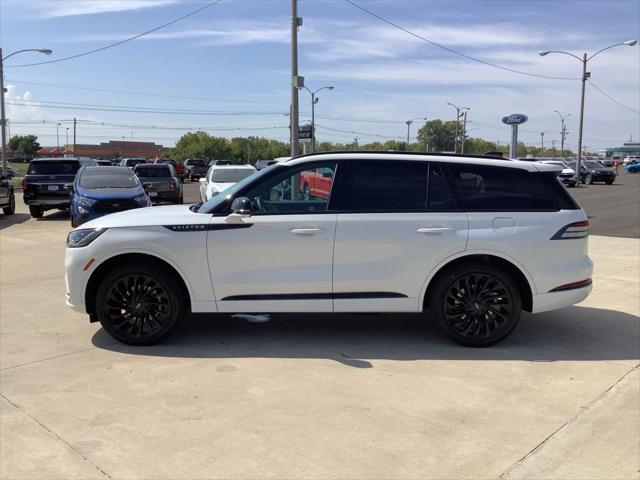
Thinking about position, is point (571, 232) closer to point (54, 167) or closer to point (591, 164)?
point (54, 167)

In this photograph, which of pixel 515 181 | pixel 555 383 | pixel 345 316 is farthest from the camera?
pixel 345 316

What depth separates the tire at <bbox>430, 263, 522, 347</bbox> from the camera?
17.5 ft

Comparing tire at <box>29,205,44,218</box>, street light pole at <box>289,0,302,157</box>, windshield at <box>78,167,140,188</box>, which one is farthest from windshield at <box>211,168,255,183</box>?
tire at <box>29,205,44,218</box>

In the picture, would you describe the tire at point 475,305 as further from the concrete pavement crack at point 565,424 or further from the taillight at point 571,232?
the concrete pavement crack at point 565,424

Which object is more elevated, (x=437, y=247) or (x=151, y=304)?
(x=437, y=247)

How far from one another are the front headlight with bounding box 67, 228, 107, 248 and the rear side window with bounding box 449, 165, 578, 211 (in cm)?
325

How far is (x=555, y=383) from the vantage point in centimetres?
461

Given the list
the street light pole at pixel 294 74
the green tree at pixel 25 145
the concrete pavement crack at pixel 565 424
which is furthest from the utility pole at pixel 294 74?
the green tree at pixel 25 145

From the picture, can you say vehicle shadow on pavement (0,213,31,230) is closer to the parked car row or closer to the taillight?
the parked car row

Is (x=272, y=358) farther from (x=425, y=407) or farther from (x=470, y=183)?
(x=470, y=183)

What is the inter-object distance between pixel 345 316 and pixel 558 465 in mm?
3290

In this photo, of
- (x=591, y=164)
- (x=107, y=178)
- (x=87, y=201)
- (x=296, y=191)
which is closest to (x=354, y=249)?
(x=296, y=191)

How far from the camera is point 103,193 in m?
13.3

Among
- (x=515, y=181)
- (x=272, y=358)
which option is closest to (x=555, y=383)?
(x=515, y=181)
